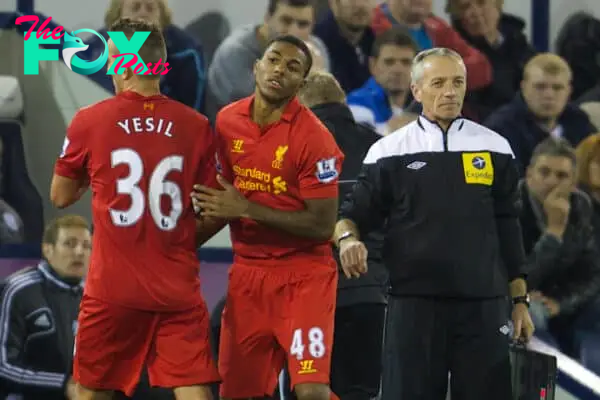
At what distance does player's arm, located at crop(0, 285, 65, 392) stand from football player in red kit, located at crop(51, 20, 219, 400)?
162 cm

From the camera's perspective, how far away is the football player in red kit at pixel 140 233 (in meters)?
4.70

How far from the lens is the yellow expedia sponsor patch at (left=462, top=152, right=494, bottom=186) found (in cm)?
508

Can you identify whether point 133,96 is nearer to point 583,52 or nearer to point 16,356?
point 16,356

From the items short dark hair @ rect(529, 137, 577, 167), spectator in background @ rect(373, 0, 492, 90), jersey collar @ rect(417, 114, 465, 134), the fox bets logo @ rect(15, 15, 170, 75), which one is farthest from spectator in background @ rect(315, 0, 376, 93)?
jersey collar @ rect(417, 114, 465, 134)

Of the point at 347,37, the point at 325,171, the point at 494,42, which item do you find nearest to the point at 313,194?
the point at 325,171

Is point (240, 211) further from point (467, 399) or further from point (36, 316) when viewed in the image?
point (36, 316)

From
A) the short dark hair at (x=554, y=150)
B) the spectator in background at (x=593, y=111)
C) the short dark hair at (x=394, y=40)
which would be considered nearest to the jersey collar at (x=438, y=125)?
the short dark hair at (x=554, y=150)

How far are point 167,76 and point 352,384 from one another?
2.68 m

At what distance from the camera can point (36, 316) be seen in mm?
6520

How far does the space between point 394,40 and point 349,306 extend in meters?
2.49

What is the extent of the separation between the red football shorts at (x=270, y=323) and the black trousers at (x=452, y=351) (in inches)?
11.4

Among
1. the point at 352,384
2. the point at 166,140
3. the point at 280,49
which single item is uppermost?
the point at 280,49

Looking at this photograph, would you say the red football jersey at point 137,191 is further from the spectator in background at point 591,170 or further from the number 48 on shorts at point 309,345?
the spectator in background at point 591,170

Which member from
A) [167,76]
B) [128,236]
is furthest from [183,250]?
[167,76]
